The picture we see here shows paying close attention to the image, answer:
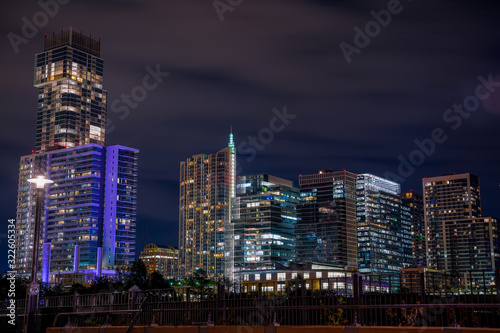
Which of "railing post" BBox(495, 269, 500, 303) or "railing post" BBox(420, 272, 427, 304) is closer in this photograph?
"railing post" BBox(495, 269, 500, 303)

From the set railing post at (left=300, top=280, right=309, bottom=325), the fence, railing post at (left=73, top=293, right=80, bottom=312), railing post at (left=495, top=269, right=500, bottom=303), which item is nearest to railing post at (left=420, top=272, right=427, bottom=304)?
the fence

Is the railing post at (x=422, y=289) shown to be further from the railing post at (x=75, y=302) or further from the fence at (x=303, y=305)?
the railing post at (x=75, y=302)

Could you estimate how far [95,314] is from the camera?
2464 cm

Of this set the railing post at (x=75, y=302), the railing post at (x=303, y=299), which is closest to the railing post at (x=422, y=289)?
the railing post at (x=303, y=299)

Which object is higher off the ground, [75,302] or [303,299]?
[303,299]

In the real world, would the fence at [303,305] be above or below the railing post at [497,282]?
below

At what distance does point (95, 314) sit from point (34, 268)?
10.4ft

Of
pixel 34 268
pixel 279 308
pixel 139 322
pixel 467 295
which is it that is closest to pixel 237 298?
pixel 279 308

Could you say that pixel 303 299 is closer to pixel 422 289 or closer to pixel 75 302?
pixel 422 289

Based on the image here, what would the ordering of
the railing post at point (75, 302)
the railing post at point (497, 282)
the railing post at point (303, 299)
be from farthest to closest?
the railing post at point (75, 302) → the railing post at point (303, 299) → the railing post at point (497, 282)

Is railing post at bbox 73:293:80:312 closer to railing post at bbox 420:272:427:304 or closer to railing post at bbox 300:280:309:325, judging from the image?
railing post at bbox 300:280:309:325

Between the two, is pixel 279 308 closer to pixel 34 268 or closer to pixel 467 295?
pixel 467 295

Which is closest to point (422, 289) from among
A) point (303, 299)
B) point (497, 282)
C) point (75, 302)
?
point (497, 282)

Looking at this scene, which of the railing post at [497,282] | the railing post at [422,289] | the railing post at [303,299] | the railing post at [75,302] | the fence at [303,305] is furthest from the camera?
the railing post at [75,302]
